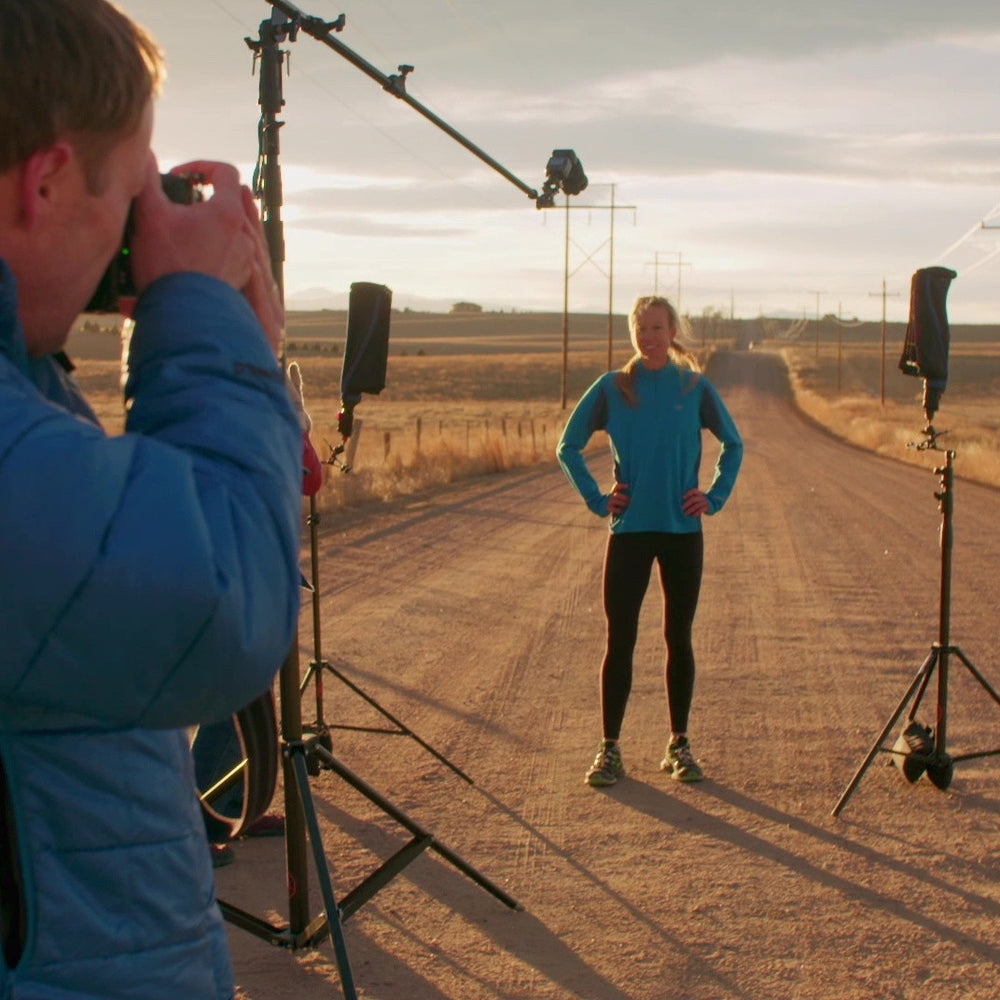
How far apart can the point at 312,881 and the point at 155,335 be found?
141 inches

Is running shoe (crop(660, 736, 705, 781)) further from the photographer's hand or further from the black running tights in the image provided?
the photographer's hand

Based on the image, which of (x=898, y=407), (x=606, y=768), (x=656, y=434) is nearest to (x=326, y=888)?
(x=606, y=768)

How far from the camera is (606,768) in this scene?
210 inches

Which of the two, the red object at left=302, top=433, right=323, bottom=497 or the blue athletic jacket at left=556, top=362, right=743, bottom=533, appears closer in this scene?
the red object at left=302, top=433, right=323, bottom=497

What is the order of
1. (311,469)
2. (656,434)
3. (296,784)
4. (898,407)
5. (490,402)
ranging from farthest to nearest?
(490,402) < (898,407) < (656,434) < (296,784) < (311,469)

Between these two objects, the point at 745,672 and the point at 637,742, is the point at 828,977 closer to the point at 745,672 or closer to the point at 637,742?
the point at 637,742

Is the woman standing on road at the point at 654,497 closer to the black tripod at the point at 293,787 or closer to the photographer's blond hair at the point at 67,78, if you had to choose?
the black tripod at the point at 293,787

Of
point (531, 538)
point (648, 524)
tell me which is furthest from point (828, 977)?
point (531, 538)

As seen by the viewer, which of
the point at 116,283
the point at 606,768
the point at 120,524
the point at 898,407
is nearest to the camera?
the point at 120,524

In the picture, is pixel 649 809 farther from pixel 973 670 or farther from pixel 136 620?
pixel 136 620

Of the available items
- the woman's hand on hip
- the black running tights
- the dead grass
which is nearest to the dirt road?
the black running tights

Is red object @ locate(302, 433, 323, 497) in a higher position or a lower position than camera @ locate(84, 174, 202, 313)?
lower

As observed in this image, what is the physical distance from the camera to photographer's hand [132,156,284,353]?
1.11 metres

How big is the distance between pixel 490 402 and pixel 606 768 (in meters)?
63.0
